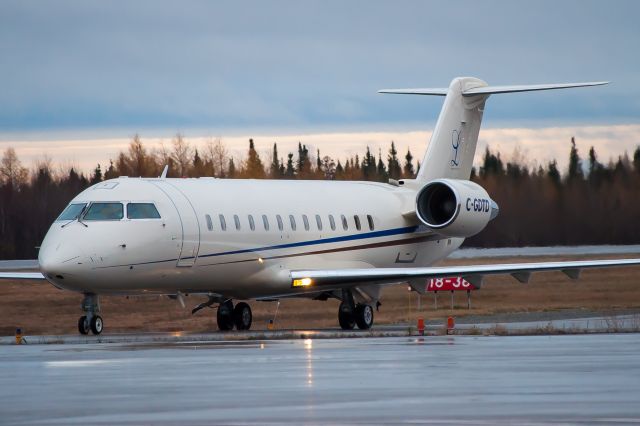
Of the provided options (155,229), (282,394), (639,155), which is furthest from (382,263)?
(639,155)

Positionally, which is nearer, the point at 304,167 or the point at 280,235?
the point at 280,235

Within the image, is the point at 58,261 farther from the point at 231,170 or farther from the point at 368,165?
the point at 368,165

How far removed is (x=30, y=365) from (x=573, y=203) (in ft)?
134

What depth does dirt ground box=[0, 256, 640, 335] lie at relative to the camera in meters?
39.9

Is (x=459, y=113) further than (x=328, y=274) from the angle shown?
Yes

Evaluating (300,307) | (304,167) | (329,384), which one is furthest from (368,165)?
(329,384)

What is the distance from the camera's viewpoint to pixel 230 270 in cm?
3053

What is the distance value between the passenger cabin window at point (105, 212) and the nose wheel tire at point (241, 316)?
5.79 m

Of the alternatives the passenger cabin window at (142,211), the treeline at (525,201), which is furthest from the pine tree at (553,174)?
the passenger cabin window at (142,211)

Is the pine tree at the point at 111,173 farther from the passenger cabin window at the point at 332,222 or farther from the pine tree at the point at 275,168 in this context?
the passenger cabin window at the point at 332,222

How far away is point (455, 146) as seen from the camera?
38.1 m

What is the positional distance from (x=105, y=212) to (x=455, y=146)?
12.5 metres

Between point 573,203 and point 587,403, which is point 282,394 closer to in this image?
point 587,403

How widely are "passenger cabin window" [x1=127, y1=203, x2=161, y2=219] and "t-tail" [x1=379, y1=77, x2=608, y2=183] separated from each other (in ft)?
34.8
